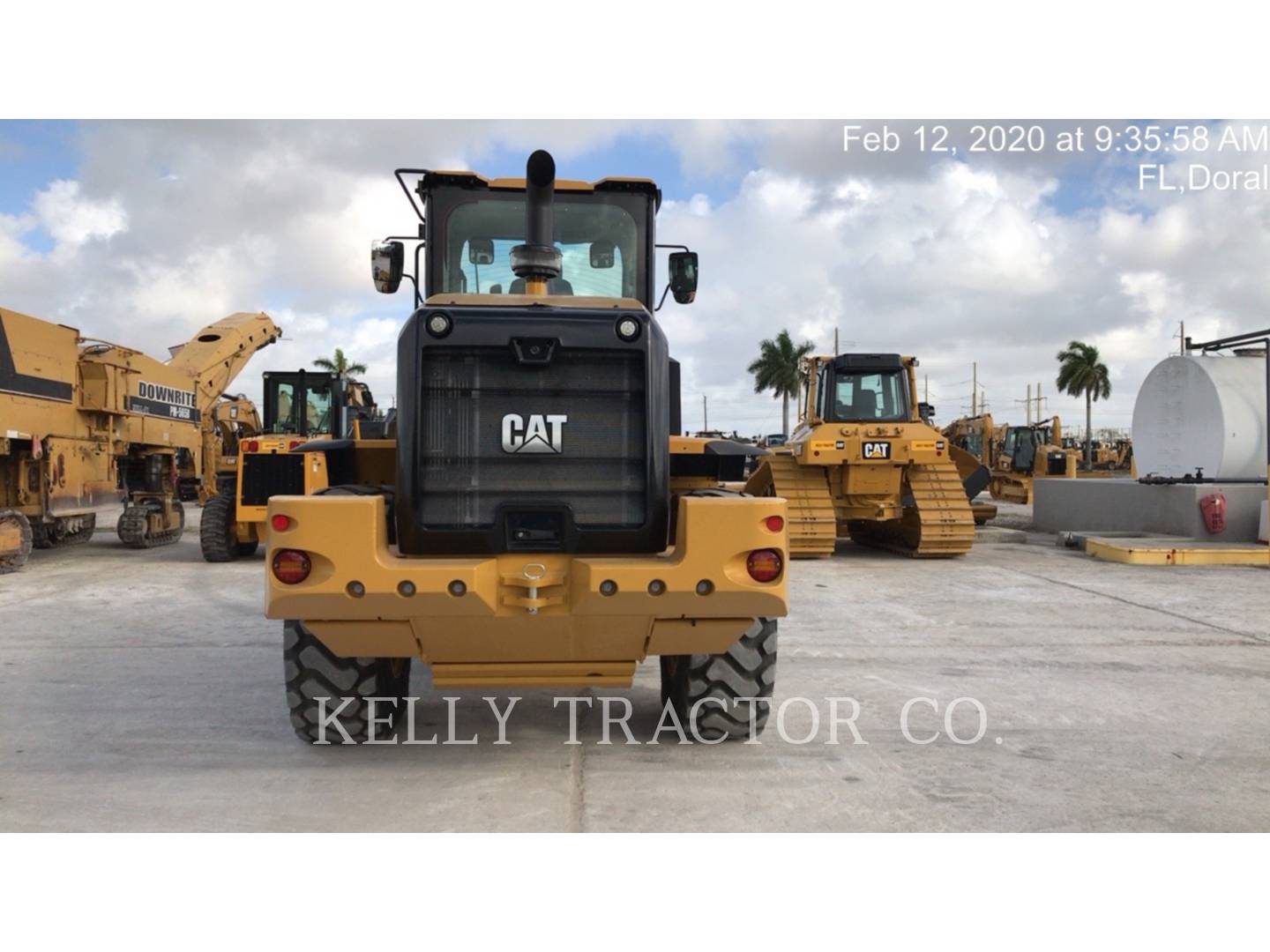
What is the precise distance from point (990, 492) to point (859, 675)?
20.9 metres

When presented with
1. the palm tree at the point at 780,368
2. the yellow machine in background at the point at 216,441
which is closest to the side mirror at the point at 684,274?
the yellow machine in background at the point at 216,441

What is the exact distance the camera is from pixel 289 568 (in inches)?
151

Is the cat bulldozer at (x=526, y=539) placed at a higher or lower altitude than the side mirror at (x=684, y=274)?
lower

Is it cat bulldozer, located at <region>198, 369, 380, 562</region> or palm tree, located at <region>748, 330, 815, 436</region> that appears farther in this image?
palm tree, located at <region>748, 330, 815, 436</region>

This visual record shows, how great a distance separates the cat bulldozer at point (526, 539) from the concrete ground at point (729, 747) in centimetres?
44

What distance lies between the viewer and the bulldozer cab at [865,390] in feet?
44.9

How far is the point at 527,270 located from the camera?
4.80 m

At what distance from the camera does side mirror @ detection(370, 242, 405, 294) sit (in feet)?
16.6

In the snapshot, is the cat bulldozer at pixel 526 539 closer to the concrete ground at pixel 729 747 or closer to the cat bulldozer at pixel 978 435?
the concrete ground at pixel 729 747

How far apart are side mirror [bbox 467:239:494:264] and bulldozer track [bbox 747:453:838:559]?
325 inches

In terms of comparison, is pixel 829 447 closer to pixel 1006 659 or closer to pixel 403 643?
pixel 1006 659

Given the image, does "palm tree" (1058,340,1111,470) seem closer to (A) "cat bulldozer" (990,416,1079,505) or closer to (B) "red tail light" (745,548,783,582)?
(A) "cat bulldozer" (990,416,1079,505)

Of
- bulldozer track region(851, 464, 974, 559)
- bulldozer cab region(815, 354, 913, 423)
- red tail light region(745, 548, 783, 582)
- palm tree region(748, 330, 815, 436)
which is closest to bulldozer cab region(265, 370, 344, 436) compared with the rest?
bulldozer cab region(815, 354, 913, 423)

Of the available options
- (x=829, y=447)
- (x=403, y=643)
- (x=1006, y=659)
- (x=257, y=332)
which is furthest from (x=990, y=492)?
(x=403, y=643)
